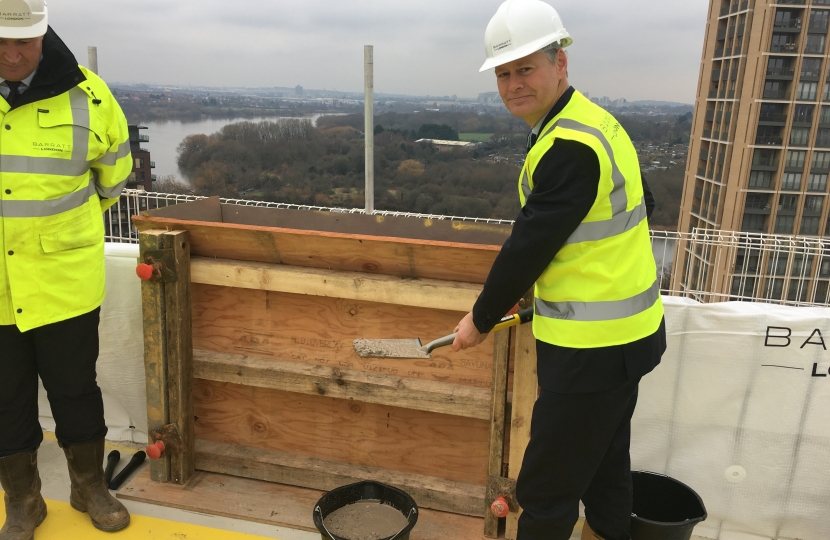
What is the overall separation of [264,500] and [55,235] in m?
1.66

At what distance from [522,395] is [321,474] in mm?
1197

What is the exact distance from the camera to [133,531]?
121 inches

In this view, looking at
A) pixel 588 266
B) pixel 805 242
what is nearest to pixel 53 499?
pixel 588 266

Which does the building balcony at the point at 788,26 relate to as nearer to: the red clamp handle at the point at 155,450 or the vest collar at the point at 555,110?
the vest collar at the point at 555,110

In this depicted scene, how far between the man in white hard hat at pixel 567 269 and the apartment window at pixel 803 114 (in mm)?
73836

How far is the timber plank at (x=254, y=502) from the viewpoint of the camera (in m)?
3.12

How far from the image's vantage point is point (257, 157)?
12039 millimetres

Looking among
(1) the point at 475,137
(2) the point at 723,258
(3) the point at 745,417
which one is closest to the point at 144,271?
(3) the point at 745,417

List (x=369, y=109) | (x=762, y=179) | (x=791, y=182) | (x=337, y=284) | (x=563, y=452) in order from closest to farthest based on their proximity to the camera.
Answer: (x=563, y=452) → (x=337, y=284) → (x=369, y=109) → (x=791, y=182) → (x=762, y=179)

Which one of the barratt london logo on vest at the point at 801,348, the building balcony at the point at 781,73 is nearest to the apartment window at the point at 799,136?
the building balcony at the point at 781,73

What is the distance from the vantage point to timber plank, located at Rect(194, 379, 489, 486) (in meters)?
3.20

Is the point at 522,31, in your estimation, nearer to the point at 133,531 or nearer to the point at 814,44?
the point at 133,531

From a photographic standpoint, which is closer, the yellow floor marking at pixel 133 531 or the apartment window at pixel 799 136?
the yellow floor marking at pixel 133 531

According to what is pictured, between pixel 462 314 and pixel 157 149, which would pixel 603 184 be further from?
pixel 157 149
